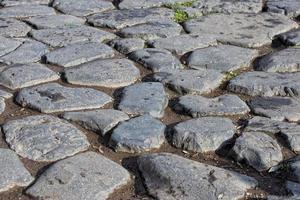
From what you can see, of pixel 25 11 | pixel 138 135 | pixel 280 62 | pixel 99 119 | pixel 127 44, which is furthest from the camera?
pixel 25 11

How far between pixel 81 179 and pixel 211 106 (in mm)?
981

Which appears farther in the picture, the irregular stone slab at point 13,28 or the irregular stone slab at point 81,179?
the irregular stone slab at point 13,28

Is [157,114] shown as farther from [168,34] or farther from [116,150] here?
[168,34]

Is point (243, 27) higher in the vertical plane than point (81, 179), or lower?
lower

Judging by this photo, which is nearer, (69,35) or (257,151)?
(257,151)

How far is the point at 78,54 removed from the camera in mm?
4137

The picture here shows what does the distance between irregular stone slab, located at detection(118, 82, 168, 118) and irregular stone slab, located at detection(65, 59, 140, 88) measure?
0.35 ft

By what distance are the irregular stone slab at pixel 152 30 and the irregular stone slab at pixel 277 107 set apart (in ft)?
3.75

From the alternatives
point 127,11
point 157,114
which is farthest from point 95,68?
point 127,11

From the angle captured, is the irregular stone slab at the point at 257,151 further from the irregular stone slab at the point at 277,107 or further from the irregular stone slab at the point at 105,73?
the irregular stone slab at the point at 105,73

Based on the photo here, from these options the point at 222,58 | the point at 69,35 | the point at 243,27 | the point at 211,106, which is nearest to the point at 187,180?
the point at 211,106

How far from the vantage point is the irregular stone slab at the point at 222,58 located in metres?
4.07

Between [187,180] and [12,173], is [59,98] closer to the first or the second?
[12,173]

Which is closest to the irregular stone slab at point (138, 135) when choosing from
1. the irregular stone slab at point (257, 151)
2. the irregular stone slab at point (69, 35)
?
the irregular stone slab at point (257, 151)
